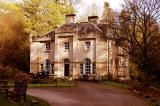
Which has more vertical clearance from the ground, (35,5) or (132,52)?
(35,5)

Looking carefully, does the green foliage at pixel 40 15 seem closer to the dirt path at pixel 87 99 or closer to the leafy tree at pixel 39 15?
the leafy tree at pixel 39 15

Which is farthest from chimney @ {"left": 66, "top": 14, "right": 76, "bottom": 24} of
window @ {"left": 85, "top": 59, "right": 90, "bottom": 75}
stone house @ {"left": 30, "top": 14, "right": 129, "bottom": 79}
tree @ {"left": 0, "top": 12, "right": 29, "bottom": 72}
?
window @ {"left": 85, "top": 59, "right": 90, "bottom": 75}

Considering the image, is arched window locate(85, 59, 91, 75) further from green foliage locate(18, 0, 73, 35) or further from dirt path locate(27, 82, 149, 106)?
dirt path locate(27, 82, 149, 106)

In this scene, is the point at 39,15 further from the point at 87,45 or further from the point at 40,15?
the point at 87,45

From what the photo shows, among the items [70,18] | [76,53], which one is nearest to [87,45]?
[76,53]

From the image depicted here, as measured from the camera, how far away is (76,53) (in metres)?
30.6

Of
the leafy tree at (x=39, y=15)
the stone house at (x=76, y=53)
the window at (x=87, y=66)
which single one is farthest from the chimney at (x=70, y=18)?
the window at (x=87, y=66)

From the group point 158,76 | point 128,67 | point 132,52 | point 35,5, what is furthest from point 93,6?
point 132,52

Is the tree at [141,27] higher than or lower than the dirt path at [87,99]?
higher

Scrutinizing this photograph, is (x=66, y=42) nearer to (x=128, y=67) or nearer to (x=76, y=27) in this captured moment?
(x=76, y=27)

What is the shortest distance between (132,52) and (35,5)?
78.1 ft

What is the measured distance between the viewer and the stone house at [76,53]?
29.4 meters

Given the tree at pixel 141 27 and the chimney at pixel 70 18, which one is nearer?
the tree at pixel 141 27

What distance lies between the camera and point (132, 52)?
74.8 ft
